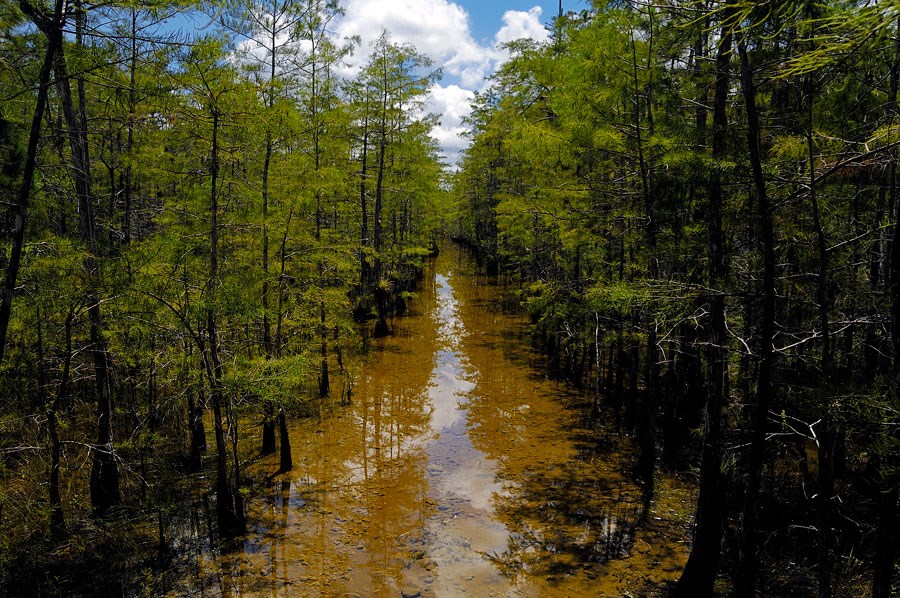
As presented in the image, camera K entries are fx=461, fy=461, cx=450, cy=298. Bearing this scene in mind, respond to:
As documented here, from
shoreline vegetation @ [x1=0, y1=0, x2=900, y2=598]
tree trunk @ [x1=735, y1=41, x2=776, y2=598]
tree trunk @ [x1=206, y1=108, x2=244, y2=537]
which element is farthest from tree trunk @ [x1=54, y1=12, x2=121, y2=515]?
tree trunk @ [x1=735, y1=41, x2=776, y2=598]

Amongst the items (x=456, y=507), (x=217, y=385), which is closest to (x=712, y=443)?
(x=456, y=507)

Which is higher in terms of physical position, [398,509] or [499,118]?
[499,118]

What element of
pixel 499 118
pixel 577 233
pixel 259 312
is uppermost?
pixel 499 118

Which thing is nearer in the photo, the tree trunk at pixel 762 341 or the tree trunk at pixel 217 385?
the tree trunk at pixel 762 341

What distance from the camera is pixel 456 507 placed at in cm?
1084

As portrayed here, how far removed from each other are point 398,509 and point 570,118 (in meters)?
10.7

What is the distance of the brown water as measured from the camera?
8.48m

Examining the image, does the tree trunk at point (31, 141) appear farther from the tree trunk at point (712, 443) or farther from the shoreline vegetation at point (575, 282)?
the tree trunk at point (712, 443)

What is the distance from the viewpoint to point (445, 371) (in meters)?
20.6

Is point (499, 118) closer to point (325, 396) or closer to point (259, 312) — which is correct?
point (325, 396)

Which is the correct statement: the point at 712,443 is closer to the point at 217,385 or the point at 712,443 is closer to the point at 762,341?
the point at 762,341

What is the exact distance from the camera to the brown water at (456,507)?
8.48m

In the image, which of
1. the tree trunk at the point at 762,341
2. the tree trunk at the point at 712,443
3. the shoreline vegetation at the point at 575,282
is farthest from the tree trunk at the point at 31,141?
the tree trunk at the point at 712,443

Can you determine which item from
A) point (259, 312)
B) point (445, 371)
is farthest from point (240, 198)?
point (445, 371)
